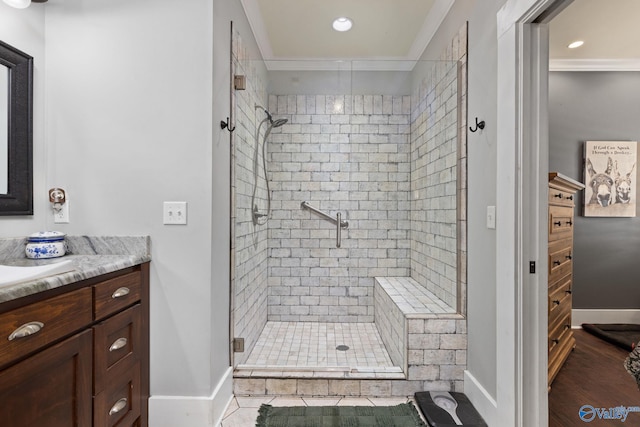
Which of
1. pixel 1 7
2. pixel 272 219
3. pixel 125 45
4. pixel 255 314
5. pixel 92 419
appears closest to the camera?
pixel 92 419

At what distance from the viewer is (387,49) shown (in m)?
2.93

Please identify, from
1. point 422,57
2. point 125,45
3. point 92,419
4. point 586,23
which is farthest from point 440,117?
point 92,419

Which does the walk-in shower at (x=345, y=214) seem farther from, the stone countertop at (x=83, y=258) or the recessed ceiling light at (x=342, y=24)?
the stone countertop at (x=83, y=258)

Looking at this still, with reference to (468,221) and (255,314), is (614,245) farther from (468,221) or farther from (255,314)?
(255,314)

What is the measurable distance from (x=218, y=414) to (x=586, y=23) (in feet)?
12.6

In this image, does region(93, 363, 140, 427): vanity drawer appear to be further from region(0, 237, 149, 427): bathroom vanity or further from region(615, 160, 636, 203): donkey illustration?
region(615, 160, 636, 203): donkey illustration

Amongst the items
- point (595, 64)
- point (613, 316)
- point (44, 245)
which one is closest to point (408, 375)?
point (44, 245)

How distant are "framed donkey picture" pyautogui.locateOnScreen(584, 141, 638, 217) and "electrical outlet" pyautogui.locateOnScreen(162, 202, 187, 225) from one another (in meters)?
3.75

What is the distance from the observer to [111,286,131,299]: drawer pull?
1.40 meters

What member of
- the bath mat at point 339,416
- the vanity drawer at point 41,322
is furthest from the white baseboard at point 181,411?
the vanity drawer at point 41,322

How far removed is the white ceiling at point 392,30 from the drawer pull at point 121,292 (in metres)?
2.02

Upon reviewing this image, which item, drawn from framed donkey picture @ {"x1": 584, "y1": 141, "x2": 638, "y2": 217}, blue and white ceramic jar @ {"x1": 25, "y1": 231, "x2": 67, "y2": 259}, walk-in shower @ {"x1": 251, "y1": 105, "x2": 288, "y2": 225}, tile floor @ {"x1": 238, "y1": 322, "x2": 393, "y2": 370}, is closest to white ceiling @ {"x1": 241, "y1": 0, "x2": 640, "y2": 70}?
walk-in shower @ {"x1": 251, "y1": 105, "x2": 288, "y2": 225}

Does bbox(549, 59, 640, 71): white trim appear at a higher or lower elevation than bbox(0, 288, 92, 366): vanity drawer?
higher

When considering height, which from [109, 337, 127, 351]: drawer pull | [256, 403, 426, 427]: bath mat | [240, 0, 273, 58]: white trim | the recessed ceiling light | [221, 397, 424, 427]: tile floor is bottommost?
[221, 397, 424, 427]: tile floor
